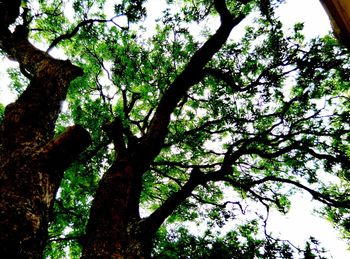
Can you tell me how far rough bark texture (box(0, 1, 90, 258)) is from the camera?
2570 millimetres

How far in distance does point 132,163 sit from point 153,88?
5.47m

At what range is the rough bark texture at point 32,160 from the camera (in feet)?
8.43

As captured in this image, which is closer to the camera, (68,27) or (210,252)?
(210,252)

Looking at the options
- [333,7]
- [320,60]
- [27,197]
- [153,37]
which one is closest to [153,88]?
[153,37]

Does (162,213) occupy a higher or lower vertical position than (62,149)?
higher

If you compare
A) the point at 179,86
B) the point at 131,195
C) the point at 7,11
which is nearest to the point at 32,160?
the point at 131,195

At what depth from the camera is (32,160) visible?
3.23 metres

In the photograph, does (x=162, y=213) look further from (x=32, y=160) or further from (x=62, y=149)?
(x=32, y=160)

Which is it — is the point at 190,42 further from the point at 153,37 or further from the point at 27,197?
the point at 27,197

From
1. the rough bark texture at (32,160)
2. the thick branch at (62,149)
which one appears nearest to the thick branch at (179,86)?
the rough bark texture at (32,160)

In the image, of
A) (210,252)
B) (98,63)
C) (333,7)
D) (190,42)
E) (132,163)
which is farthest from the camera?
(98,63)

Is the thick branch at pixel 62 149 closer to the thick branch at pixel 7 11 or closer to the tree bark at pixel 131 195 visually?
the tree bark at pixel 131 195

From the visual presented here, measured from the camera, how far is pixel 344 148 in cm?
859

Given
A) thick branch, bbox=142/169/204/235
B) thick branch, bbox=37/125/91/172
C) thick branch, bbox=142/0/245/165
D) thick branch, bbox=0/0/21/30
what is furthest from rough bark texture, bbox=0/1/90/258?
thick branch, bbox=0/0/21/30
